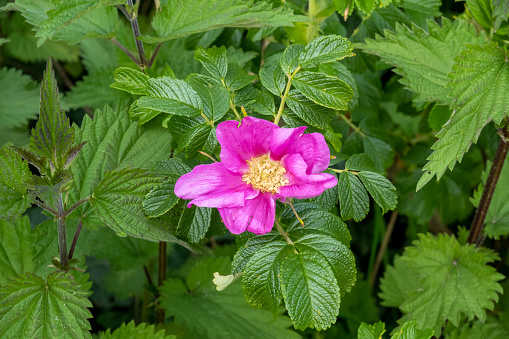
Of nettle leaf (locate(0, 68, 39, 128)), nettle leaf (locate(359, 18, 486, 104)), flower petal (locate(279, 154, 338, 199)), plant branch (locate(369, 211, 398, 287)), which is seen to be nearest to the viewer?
flower petal (locate(279, 154, 338, 199))

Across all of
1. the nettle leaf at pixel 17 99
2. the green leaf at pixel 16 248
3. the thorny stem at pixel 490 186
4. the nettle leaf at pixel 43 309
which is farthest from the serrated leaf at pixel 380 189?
the nettle leaf at pixel 17 99

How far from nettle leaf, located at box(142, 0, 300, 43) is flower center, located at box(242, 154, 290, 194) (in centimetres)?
27

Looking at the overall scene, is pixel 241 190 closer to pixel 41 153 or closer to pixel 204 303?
pixel 41 153

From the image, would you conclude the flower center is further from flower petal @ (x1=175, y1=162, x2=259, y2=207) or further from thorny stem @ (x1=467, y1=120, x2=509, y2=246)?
thorny stem @ (x1=467, y1=120, x2=509, y2=246)

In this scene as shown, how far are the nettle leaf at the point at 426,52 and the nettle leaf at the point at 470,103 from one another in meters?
0.10

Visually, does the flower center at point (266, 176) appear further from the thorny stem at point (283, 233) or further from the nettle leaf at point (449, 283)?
the nettle leaf at point (449, 283)

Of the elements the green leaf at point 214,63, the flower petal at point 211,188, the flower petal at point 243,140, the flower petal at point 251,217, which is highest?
the green leaf at point 214,63

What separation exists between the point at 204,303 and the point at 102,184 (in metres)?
0.50

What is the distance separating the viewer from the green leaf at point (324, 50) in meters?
0.77

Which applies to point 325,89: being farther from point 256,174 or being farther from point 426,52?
point 426,52

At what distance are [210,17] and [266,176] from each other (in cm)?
37

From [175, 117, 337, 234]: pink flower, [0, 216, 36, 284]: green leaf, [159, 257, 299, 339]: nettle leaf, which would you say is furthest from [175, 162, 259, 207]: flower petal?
[0, 216, 36, 284]: green leaf

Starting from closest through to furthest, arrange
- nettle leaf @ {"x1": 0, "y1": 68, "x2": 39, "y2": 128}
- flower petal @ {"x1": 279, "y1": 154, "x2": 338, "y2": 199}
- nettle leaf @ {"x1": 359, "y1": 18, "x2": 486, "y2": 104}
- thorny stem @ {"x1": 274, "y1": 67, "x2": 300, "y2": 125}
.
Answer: flower petal @ {"x1": 279, "y1": 154, "x2": 338, "y2": 199} < thorny stem @ {"x1": 274, "y1": 67, "x2": 300, "y2": 125} < nettle leaf @ {"x1": 359, "y1": 18, "x2": 486, "y2": 104} < nettle leaf @ {"x1": 0, "y1": 68, "x2": 39, "y2": 128}

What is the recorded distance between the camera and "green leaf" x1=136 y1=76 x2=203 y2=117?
0.76 m
